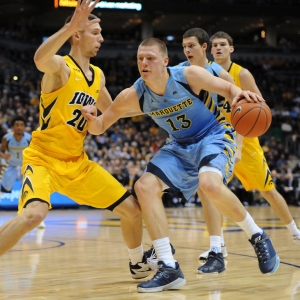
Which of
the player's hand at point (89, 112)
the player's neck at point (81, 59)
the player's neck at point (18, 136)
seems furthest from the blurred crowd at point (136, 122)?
the player's hand at point (89, 112)

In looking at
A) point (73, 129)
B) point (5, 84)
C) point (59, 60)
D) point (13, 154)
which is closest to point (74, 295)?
point (73, 129)

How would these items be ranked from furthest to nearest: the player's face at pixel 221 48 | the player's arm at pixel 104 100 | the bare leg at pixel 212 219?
the player's face at pixel 221 48 < the bare leg at pixel 212 219 < the player's arm at pixel 104 100

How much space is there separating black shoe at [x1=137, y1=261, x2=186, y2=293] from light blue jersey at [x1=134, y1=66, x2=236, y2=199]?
0.71 m

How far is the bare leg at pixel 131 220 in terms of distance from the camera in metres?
4.75

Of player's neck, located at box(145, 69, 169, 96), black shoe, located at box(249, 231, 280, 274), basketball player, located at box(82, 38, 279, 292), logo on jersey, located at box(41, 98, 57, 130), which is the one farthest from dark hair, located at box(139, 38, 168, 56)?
black shoe, located at box(249, 231, 280, 274)

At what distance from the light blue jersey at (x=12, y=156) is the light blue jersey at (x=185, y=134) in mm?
6217

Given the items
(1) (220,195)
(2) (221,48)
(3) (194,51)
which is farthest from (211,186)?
(2) (221,48)

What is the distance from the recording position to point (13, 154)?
36.1ft

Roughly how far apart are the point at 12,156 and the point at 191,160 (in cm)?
691

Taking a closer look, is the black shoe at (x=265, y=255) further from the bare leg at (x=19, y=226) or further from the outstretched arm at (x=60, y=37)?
the outstretched arm at (x=60, y=37)

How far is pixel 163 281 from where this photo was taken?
4.26m

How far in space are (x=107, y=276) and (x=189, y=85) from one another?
1.77 metres

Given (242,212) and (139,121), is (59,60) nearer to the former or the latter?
(242,212)

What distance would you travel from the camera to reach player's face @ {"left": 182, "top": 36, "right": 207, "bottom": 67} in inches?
229
